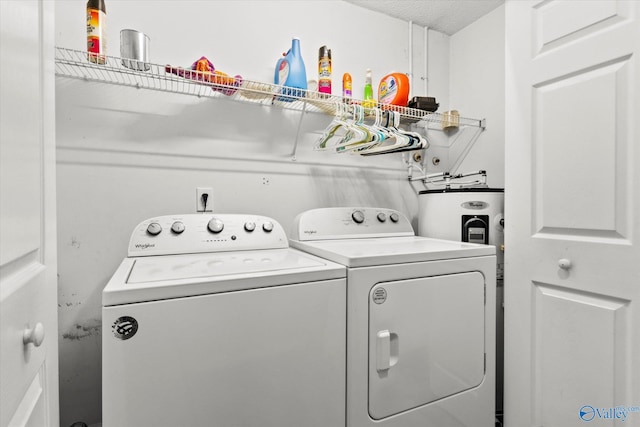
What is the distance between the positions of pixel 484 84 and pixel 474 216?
1060 millimetres

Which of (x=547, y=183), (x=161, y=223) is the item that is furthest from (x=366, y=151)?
(x=161, y=223)

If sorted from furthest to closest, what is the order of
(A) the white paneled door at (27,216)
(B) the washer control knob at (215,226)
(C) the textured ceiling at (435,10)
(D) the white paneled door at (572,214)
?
(C) the textured ceiling at (435,10) < (B) the washer control knob at (215,226) < (D) the white paneled door at (572,214) < (A) the white paneled door at (27,216)

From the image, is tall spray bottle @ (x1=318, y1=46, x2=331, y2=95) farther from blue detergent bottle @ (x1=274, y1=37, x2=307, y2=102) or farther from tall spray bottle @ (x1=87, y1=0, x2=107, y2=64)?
tall spray bottle @ (x1=87, y1=0, x2=107, y2=64)

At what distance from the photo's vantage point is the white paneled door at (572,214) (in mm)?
1067

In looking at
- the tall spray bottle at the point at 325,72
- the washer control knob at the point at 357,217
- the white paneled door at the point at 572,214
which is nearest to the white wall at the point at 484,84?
the white paneled door at the point at 572,214

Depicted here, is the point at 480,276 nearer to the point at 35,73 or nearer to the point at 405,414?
the point at 405,414

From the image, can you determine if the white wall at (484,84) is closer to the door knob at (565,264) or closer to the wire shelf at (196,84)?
the wire shelf at (196,84)

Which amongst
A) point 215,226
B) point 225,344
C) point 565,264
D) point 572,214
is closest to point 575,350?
point 565,264

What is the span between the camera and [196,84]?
1.48m

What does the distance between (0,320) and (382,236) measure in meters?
1.57

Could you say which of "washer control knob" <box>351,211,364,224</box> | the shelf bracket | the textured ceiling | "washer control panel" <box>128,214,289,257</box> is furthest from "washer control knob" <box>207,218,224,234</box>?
the textured ceiling

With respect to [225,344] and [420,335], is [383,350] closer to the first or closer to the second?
[420,335]

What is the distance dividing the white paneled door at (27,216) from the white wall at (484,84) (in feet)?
7.32

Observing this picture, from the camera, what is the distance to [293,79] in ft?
5.11
